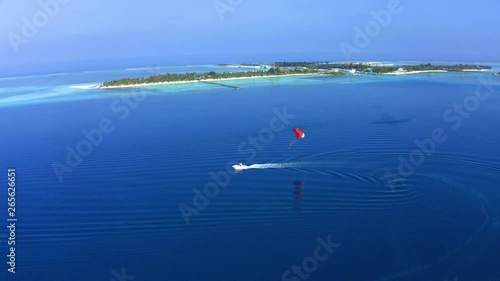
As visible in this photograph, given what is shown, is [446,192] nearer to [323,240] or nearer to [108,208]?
[323,240]

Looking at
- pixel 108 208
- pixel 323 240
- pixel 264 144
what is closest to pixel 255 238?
pixel 323 240

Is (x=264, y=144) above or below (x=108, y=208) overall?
above

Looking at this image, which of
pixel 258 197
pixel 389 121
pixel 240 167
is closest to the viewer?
pixel 258 197

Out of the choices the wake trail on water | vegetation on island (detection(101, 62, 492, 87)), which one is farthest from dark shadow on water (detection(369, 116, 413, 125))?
vegetation on island (detection(101, 62, 492, 87))

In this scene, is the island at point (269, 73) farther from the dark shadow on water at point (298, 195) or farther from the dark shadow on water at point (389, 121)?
the dark shadow on water at point (298, 195)

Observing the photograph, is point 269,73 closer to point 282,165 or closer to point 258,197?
point 282,165

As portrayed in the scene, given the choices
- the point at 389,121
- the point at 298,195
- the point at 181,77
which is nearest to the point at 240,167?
the point at 298,195

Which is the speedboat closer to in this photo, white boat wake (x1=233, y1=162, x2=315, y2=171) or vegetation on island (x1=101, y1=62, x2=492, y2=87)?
white boat wake (x1=233, y1=162, x2=315, y2=171)

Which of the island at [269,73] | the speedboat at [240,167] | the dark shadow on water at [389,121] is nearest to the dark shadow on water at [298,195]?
the speedboat at [240,167]

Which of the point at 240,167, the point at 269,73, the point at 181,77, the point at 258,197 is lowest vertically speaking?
the point at 258,197
